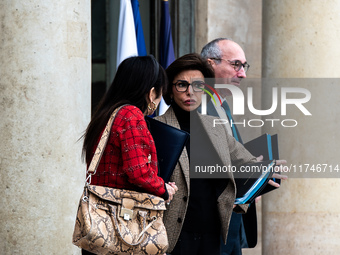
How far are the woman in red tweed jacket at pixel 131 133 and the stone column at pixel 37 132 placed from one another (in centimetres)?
122

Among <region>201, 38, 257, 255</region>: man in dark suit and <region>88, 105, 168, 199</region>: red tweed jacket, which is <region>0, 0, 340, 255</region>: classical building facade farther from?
<region>88, 105, 168, 199</region>: red tweed jacket

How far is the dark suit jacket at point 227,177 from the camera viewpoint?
4113 mm

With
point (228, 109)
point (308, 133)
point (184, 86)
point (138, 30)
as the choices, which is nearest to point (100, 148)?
point (184, 86)

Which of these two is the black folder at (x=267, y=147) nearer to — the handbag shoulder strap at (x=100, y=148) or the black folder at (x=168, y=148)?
the black folder at (x=168, y=148)

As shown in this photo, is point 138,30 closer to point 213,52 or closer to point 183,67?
point 213,52

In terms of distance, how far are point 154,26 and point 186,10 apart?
0.44 m

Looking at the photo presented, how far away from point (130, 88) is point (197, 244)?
43.4 inches

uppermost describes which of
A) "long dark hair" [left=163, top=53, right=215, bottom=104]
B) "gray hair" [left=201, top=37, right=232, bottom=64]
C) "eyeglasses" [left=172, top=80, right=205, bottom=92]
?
"gray hair" [left=201, top=37, right=232, bottom=64]

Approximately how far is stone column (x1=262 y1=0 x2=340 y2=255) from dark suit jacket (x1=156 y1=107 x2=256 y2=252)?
6.89 ft

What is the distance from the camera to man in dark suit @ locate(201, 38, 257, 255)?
4789 millimetres

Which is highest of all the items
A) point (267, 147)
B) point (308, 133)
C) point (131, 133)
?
point (131, 133)

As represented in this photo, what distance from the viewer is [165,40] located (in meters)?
7.50

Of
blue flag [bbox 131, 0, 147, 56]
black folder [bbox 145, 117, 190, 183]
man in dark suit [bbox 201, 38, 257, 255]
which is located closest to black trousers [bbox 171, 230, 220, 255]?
man in dark suit [bbox 201, 38, 257, 255]

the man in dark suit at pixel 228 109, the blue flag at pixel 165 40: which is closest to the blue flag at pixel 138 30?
the blue flag at pixel 165 40
